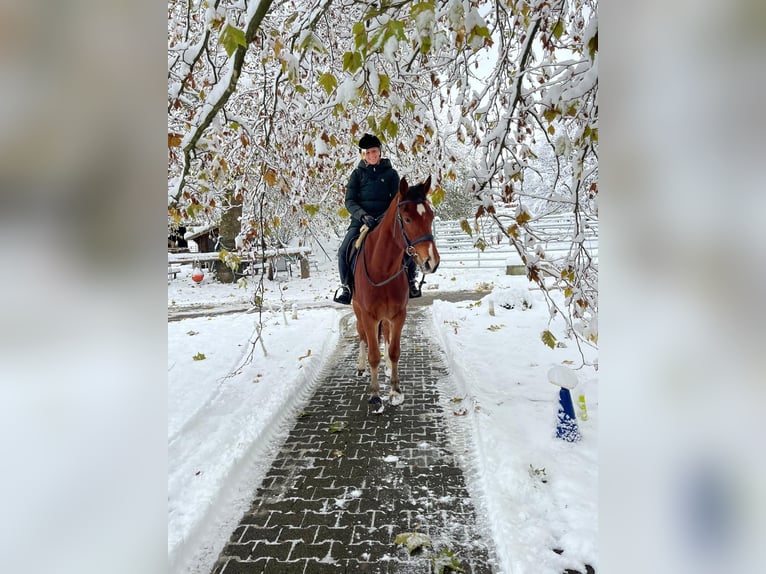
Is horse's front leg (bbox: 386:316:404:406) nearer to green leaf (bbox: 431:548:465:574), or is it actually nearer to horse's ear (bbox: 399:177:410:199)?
horse's ear (bbox: 399:177:410:199)

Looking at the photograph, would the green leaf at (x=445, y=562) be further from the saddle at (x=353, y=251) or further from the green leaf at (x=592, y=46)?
the saddle at (x=353, y=251)

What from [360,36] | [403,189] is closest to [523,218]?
[403,189]

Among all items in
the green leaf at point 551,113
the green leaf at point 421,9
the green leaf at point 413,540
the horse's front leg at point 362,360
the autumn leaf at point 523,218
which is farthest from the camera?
the horse's front leg at point 362,360

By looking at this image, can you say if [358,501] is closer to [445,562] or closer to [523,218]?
[445,562]

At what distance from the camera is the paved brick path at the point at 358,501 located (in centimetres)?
301

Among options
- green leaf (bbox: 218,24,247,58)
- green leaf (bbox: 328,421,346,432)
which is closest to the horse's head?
green leaf (bbox: 328,421,346,432)

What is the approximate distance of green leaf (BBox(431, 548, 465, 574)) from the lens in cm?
288

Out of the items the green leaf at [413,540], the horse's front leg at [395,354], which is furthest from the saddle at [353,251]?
the green leaf at [413,540]

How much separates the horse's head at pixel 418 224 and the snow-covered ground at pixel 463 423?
1978 millimetres

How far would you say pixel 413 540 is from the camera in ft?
10.3

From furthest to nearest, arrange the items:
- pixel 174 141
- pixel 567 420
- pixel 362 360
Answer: pixel 362 360
pixel 567 420
pixel 174 141

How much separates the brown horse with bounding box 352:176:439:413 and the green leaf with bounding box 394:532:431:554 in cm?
240

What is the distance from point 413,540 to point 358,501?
26.8 inches
